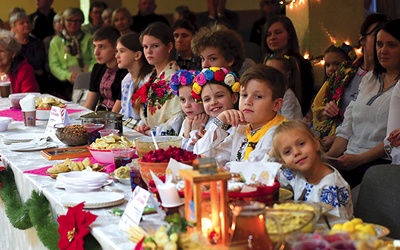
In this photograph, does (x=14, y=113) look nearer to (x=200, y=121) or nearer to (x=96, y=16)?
(x=200, y=121)

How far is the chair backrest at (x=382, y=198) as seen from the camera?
9.20ft

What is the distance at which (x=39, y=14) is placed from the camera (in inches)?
396

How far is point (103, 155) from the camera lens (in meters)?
3.55

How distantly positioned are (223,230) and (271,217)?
0.43ft

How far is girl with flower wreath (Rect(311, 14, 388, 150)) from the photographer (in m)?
4.86

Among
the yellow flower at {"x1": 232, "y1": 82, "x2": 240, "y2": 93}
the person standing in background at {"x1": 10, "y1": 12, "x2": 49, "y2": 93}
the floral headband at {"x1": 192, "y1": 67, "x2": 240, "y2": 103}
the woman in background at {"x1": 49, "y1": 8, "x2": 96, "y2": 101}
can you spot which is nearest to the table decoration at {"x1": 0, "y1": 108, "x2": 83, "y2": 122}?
the floral headband at {"x1": 192, "y1": 67, "x2": 240, "y2": 103}

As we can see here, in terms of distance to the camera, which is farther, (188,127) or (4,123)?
(4,123)

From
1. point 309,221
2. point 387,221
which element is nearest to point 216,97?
point 387,221

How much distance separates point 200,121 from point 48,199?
1259mm

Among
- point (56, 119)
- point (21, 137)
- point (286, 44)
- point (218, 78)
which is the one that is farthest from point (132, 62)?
point (218, 78)

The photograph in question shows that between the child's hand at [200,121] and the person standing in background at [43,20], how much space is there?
250 inches

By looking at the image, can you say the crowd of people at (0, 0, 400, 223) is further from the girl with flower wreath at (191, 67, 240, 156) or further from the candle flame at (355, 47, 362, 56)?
the candle flame at (355, 47, 362, 56)

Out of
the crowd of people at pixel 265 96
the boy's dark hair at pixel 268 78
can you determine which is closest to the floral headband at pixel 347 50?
the crowd of people at pixel 265 96

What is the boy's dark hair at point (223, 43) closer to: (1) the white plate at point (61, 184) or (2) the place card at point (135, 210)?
(1) the white plate at point (61, 184)
